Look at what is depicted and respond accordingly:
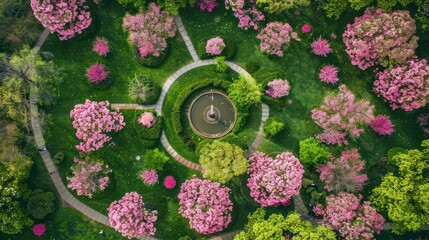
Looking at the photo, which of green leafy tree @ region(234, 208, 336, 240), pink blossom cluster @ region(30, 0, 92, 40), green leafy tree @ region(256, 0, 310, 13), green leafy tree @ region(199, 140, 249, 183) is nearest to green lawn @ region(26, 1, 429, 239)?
pink blossom cluster @ region(30, 0, 92, 40)

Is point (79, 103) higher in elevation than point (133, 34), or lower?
lower

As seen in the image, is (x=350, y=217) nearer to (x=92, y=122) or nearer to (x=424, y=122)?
(x=424, y=122)

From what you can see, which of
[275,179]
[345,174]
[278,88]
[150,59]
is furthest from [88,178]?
[345,174]

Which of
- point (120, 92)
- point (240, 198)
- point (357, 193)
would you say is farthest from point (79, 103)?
point (357, 193)

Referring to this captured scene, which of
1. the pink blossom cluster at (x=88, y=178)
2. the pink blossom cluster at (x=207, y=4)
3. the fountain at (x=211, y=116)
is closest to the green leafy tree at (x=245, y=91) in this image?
the fountain at (x=211, y=116)

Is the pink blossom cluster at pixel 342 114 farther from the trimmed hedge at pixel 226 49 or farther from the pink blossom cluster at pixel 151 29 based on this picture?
the pink blossom cluster at pixel 151 29

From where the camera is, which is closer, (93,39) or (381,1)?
(381,1)

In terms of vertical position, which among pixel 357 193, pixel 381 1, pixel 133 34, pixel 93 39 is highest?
pixel 381 1

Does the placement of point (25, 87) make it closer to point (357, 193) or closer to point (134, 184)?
point (134, 184)

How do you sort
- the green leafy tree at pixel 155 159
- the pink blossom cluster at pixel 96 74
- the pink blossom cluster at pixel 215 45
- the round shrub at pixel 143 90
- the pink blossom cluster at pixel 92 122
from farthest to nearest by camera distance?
the pink blossom cluster at pixel 215 45, the pink blossom cluster at pixel 96 74, the round shrub at pixel 143 90, the green leafy tree at pixel 155 159, the pink blossom cluster at pixel 92 122
